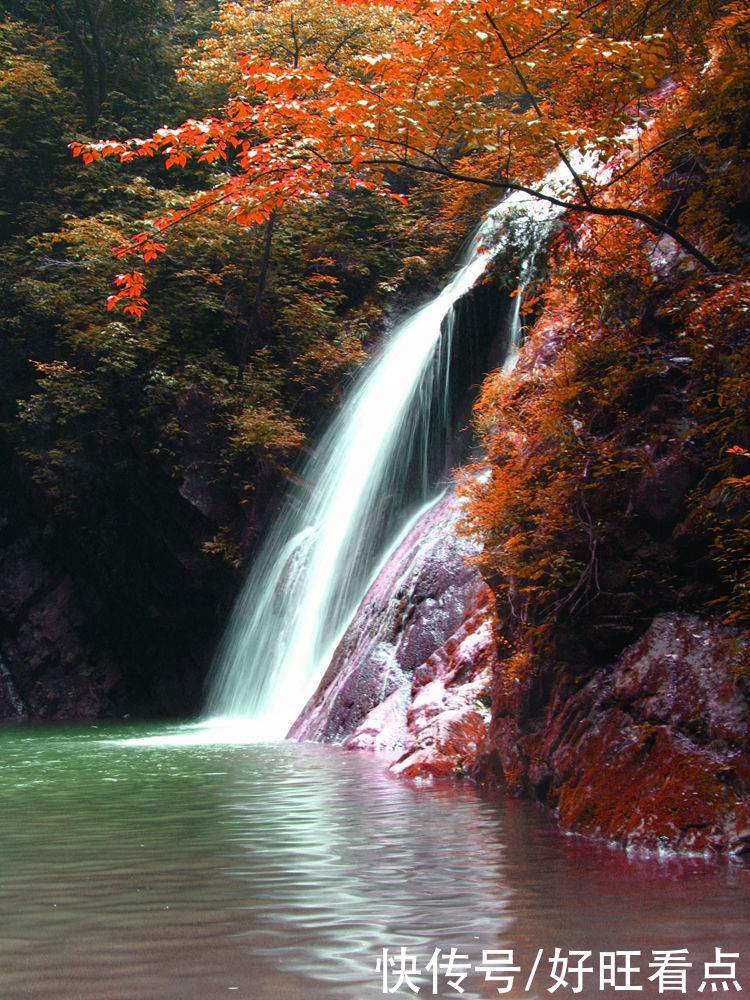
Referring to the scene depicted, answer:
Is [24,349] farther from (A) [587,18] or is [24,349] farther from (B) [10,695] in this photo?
(A) [587,18]

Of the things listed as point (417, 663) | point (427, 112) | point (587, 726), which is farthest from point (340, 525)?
point (427, 112)

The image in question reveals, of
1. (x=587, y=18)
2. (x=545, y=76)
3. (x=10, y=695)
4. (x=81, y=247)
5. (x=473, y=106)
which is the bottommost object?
(x=10, y=695)

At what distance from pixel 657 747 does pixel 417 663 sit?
5.67 metres

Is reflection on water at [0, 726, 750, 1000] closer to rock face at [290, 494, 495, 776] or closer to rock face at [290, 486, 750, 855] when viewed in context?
rock face at [290, 486, 750, 855]

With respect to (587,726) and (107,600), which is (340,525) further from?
(587,726)

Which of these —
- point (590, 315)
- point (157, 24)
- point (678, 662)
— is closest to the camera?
point (678, 662)

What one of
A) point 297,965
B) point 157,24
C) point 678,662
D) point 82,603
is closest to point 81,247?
point 82,603

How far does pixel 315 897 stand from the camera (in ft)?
11.6

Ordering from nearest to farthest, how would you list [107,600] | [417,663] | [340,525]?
[417,663], [340,525], [107,600]

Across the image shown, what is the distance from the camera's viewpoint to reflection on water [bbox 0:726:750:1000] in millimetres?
2570

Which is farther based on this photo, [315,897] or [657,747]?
[657,747]

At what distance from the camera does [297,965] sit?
8.70ft

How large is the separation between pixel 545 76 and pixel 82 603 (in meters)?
17.3

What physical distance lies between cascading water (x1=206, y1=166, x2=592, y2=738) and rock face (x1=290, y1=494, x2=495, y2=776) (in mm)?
1398
